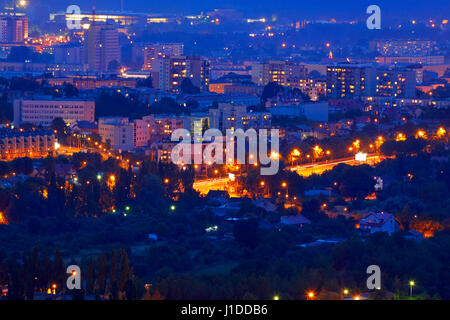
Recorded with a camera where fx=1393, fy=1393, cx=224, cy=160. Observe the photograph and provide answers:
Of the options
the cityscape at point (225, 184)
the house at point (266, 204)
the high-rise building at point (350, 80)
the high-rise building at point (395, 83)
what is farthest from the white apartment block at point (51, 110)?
the high-rise building at point (395, 83)

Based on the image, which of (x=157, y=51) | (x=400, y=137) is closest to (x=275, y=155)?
(x=400, y=137)

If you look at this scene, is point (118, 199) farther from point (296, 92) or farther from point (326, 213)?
point (296, 92)

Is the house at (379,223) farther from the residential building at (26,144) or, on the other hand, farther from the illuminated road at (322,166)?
the residential building at (26,144)

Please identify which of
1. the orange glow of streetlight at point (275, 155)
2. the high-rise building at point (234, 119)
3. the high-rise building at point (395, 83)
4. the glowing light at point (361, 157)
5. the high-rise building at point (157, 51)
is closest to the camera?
the orange glow of streetlight at point (275, 155)

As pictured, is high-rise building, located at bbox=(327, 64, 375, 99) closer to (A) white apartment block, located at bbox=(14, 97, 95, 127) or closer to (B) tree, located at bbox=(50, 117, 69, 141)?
(A) white apartment block, located at bbox=(14, 97, 95, 127)

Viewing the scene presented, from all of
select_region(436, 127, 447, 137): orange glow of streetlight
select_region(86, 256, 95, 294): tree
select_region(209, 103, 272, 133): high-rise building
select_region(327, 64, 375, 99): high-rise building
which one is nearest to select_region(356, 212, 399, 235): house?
select_region(86, 256, 95, 294): tree
